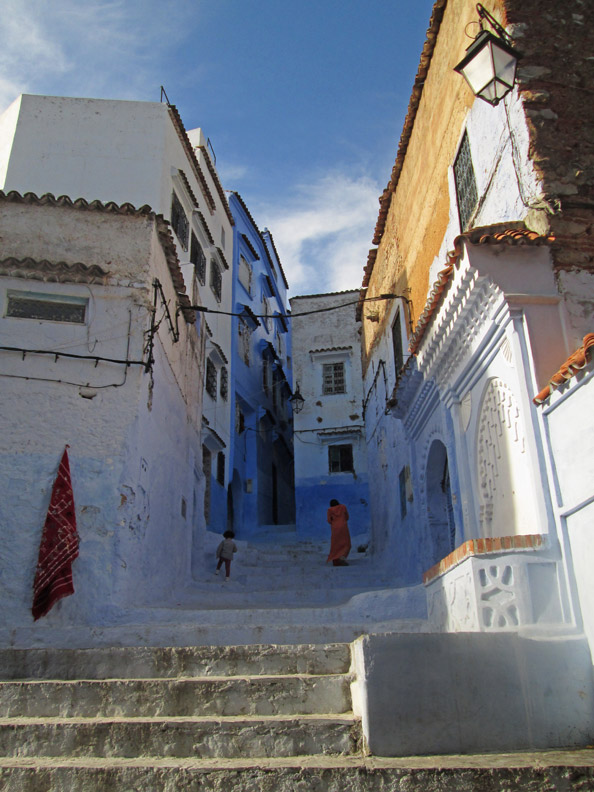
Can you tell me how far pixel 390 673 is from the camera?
13.5ft

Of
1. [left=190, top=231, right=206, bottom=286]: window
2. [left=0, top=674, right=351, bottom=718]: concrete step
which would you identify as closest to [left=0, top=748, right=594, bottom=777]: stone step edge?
[left=0, top=674, right=351, bottom=718]: concrete step

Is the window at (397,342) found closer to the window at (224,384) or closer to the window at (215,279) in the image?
the window at (215,279)

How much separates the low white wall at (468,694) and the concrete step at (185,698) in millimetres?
310

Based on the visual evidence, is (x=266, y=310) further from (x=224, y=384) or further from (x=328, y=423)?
(x=224, y=384)

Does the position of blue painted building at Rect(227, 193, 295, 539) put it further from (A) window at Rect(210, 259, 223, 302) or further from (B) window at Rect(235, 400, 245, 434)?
(A) window at Rect(210, 259, 223, 302)

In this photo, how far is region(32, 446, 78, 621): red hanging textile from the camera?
770 cm

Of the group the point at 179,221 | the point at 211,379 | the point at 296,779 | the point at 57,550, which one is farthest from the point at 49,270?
the point at 211,379

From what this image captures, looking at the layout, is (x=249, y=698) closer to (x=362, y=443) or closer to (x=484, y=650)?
(x=484, y=650)

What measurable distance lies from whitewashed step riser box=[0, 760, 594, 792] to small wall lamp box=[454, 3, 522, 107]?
596cm

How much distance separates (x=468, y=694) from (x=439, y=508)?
6.73 metres

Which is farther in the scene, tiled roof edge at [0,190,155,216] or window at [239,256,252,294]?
window at [239,256,252,294]

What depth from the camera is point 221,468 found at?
20.0 meters

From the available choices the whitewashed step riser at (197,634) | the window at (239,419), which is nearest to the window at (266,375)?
the window at (239,419)

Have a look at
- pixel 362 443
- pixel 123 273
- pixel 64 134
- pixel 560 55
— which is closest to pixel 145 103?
pixel 64 134
